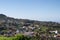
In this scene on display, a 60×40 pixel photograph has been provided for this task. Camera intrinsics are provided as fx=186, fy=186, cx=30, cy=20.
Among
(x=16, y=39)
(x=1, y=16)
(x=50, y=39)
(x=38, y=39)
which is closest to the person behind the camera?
(x=16, y=39)

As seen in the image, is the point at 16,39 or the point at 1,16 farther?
the point at 1,16

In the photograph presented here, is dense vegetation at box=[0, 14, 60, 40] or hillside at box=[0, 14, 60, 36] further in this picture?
hillside at box=[0, 14, 60, 36]

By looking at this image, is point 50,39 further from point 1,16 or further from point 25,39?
point 1,16

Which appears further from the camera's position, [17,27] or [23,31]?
[17,27]

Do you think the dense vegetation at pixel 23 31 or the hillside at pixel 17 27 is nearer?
the dense vegetation at pixel 23 31

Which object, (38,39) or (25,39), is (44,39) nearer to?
(38,39)

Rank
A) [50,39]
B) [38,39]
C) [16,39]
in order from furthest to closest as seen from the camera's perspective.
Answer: [50,39], [38,39], [16,39]

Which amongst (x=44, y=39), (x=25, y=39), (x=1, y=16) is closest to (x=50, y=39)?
(x=44, y=39)

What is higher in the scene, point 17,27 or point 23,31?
point 23,31

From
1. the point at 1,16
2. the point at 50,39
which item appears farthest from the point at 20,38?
the point at 1,16
